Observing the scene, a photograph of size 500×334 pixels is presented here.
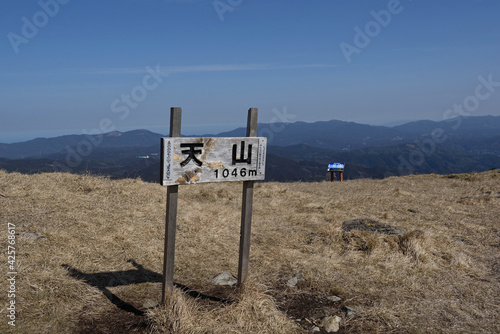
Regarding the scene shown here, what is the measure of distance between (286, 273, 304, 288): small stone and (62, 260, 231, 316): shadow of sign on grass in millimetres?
1500

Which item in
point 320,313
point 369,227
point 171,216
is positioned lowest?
point 320,313

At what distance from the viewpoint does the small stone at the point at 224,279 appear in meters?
7.01

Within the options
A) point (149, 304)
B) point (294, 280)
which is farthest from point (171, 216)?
point (294, 280)

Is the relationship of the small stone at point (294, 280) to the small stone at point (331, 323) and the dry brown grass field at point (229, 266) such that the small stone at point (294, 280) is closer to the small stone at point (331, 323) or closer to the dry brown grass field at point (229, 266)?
the dry brown grass field at point (229, 266)

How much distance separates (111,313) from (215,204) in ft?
27.7

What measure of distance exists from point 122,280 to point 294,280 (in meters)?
3.38

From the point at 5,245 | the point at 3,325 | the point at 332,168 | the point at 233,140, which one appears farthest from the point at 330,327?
the point at 332,168

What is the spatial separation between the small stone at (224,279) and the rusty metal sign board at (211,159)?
245 cm

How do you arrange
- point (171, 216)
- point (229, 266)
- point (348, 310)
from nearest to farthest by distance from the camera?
point (171, 216) → point (348, 310) → point (229, 266)

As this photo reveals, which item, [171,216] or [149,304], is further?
[149,304]

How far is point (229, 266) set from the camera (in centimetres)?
793

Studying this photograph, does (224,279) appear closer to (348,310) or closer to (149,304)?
(149,304)

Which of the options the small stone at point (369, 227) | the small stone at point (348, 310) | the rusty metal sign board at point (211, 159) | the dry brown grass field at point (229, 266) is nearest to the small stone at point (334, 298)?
the dry brown grass field at point (229, 266)

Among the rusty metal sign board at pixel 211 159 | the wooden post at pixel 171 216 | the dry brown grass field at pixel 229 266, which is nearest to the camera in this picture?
the rusty metal sign board at pixel 211 159
